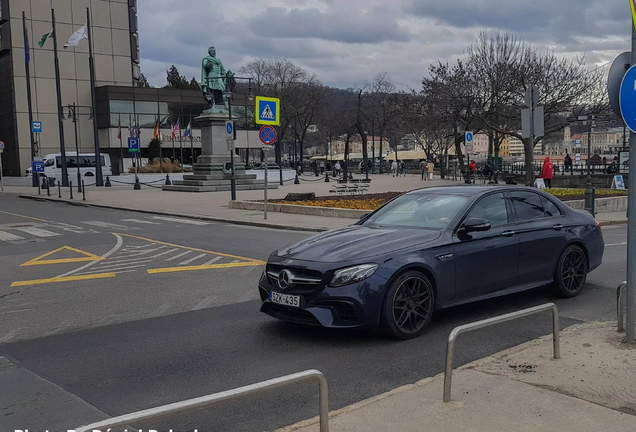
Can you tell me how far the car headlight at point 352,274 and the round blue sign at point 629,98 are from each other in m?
2.54

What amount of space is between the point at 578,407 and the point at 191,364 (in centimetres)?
329

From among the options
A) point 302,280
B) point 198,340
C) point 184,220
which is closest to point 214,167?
point 184,220

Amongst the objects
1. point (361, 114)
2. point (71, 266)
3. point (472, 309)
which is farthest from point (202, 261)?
point (361, 114)

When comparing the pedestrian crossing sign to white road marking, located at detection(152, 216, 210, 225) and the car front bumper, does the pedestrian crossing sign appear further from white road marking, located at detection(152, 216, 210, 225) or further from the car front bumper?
the car front bumper

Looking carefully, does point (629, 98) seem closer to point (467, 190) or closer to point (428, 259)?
point (428, 259)

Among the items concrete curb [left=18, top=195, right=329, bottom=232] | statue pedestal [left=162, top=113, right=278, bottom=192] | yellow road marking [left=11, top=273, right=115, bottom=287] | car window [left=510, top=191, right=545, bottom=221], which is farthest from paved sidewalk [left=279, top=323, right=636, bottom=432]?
statue pedestal [left=162, top=113, right=278, bottom=192]

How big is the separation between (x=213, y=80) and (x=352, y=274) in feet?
111

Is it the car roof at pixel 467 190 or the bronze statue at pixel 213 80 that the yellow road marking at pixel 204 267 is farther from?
the bronze statue at pixel 213 80

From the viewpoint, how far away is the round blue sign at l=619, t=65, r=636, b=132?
506 cm

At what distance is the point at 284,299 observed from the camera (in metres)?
6.20

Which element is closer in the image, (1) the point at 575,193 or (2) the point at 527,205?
(2) the point at 527,205

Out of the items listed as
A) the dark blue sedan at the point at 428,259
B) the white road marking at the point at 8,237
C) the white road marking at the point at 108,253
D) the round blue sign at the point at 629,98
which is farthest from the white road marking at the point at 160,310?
the white road marking at the point at 8,237

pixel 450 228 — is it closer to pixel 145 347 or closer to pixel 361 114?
pixel 145 347

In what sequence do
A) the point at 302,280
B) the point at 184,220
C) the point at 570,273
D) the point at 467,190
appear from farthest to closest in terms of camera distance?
the point at 184,220 → the point at 570,273 → the point at 467,190 → the point at 302,280
